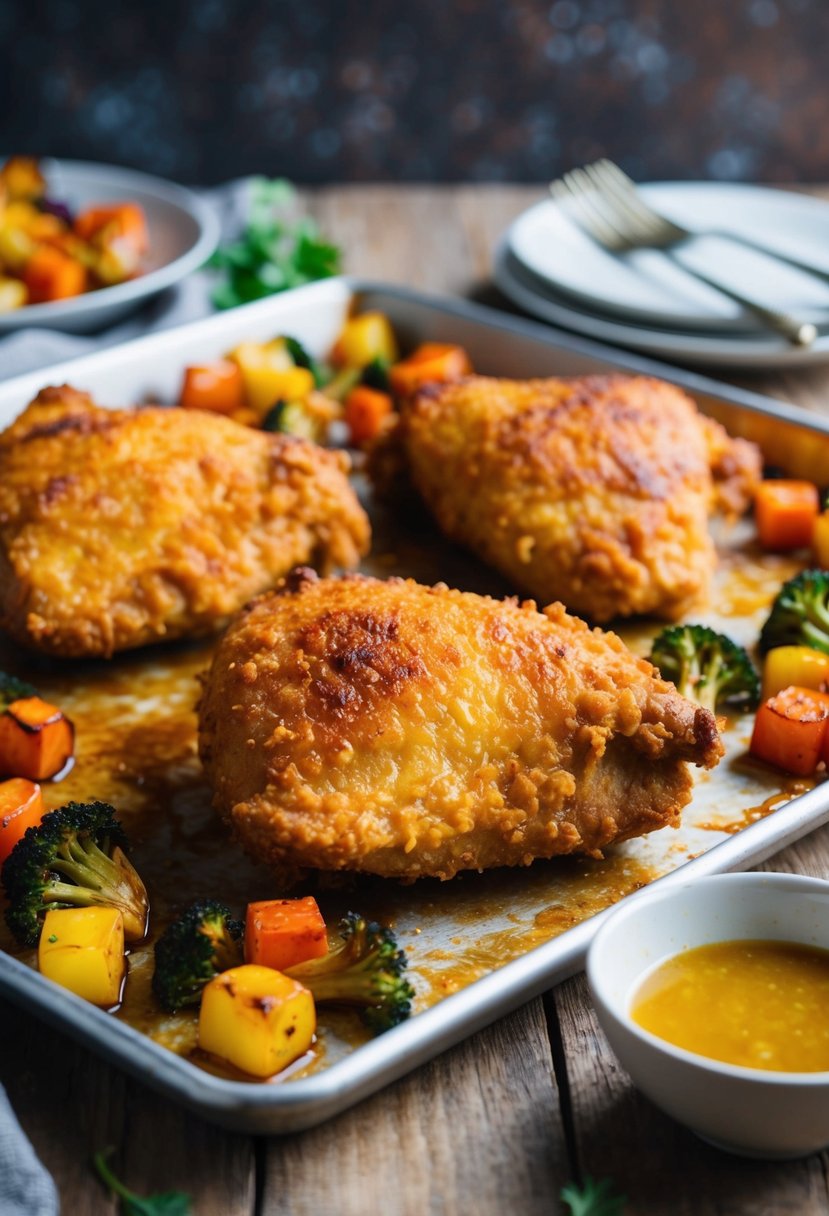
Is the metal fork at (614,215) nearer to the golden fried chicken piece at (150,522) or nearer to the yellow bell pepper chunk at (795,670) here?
the golden fried chicken piece at (150,522)

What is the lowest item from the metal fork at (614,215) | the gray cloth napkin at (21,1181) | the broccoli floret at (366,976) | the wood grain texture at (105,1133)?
the wood grain texture at (105,1133)

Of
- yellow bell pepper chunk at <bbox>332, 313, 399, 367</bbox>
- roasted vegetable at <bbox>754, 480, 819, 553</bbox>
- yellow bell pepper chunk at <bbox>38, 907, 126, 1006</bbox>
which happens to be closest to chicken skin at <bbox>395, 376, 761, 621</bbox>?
roasted vegetable at <bbox>754, 480, 819, 553</bbox>

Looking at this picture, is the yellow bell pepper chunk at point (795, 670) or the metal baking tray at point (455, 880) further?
the yellow bell pepper chunk at point (795, 670)

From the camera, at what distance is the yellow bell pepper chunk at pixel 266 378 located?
6074 millimetres

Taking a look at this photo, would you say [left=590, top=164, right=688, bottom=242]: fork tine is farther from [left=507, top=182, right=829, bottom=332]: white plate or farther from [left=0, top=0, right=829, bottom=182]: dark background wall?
[left=0, top=0, right=829, bottom=182]: dark background wall

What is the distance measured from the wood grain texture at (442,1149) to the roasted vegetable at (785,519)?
2663 millimetres

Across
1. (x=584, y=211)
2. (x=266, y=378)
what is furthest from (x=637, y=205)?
(x=266, y=378)

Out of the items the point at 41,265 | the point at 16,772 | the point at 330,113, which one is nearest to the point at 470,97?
the point at 330,113

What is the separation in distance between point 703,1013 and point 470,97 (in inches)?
353

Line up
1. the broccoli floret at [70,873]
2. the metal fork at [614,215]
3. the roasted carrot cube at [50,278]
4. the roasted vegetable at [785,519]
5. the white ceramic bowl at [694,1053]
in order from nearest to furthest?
the white ceramic bowl at [694,1053]
the broccoli floret at [70,873]
the roasted vegetable at [785,519]
the roasted carrot cube at [50,278]
the metal fork at [614,215]

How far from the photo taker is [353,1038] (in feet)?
10.0

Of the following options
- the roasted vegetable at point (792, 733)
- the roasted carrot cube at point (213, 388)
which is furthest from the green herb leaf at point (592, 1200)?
the roasted carrot cube at point (213, 388)

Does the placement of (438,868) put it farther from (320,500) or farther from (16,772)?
(320,500)

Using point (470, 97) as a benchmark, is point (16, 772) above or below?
below
